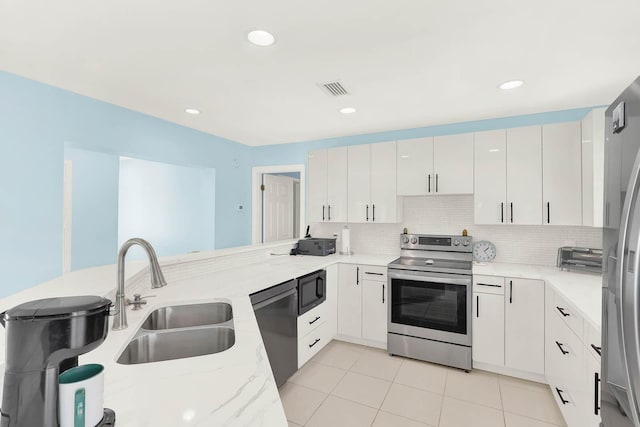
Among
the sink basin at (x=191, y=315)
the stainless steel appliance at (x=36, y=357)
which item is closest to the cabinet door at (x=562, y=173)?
the sink basin at (x=191, y=315)

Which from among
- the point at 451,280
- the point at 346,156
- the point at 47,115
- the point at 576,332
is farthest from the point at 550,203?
the point at 47,115

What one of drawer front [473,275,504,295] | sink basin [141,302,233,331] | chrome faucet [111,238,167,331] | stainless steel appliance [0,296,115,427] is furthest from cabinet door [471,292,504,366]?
stainless steel appliance [0,296,115,427]

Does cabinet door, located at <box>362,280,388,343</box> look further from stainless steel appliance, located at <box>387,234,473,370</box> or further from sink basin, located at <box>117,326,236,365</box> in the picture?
sink basin, located at <box>117,326,236,365</box>

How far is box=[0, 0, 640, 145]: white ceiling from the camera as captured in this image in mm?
1581

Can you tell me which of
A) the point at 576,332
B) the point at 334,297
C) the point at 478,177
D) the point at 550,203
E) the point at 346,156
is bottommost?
the point at 334,297

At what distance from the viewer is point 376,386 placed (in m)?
2.59

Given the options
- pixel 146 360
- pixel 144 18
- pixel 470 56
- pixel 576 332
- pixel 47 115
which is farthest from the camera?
pixel 47 115

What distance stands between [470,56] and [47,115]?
10.7ft

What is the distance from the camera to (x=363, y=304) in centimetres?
327

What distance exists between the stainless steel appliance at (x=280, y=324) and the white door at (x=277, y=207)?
7.94 ft

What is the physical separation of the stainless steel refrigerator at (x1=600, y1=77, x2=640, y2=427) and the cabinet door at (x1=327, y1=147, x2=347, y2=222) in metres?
2.91

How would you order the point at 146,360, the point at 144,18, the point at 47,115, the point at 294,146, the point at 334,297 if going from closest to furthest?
the point at 146,360
the point at 144,18
the point at 47,115
the point at 334,297
the point at 294,146

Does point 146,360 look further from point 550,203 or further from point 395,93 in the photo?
point 550,203

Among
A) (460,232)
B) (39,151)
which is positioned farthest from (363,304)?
(39,151)
